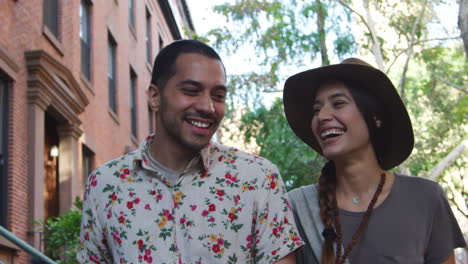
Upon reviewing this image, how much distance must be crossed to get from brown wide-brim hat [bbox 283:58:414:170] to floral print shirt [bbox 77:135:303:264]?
2.67ft

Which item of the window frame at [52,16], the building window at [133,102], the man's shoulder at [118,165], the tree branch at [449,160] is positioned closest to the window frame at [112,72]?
the building window at [133,102]

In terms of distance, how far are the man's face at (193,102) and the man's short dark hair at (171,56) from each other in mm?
33

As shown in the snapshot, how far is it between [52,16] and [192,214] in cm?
1273

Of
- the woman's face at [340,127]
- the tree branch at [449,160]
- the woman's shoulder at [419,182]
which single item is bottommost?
the woman's shoulder at [419,182]

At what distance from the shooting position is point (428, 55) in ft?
64.7

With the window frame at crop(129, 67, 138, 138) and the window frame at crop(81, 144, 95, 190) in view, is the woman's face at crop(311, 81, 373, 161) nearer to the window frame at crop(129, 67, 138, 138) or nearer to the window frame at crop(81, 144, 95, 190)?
the window frame at crop(81, 144, 95, 190)

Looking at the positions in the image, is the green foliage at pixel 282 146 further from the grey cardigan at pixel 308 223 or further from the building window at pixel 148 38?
the grey cardigan at pixel 308 223

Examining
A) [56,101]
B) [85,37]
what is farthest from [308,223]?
[85,37]

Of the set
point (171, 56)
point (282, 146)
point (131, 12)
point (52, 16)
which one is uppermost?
point (131, 12)

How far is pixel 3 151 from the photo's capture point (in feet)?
38.7

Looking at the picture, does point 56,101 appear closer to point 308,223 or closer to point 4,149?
point 4,149

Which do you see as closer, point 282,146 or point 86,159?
point 86,159

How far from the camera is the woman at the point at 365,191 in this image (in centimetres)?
370

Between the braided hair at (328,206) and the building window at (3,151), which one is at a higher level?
the building window at (3,151)
